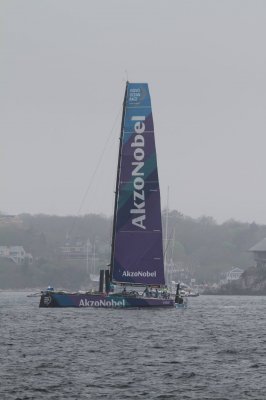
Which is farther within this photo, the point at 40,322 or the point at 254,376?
the point at 40,322

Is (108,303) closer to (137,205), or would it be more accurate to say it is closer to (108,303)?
(108,303)

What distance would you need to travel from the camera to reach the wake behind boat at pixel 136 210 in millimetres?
73375

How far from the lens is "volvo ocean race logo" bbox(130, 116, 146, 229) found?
73.2 m

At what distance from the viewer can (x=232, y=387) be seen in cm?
3444

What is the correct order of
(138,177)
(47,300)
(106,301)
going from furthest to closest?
(47,300) → (138,177) → (106,301)

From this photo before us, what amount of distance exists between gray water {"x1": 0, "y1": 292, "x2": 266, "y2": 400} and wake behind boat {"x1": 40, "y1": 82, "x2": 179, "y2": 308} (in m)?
8.38

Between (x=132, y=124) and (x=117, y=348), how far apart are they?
29599 mm

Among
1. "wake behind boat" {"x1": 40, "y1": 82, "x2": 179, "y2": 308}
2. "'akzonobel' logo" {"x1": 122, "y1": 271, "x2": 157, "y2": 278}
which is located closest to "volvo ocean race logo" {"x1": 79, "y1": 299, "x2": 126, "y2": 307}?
"wake behind boat" {"x1": 40, "y1": 82, "x2": 179, "y2": 308}

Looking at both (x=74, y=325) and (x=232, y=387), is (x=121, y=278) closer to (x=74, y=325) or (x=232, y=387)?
(x=74, y=325)

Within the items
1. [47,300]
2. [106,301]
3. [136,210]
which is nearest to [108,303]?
[106,301]

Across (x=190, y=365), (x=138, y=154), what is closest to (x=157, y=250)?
(x=138, y=154)

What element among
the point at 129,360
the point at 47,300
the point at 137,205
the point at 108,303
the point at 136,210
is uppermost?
the point at 137,205

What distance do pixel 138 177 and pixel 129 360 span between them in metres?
32.7

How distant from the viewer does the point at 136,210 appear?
241 ft
